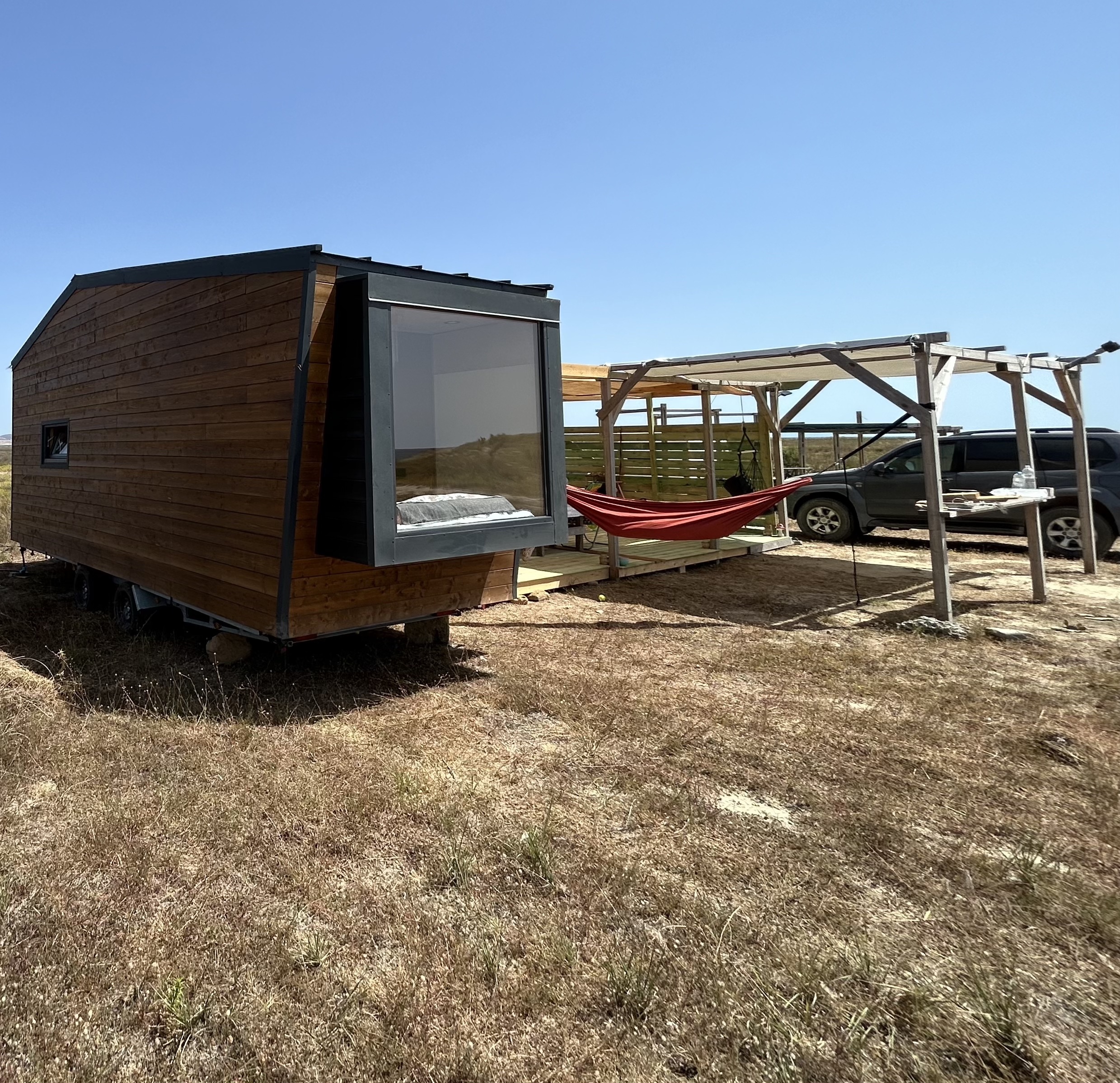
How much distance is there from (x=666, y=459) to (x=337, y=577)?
25.8 ft

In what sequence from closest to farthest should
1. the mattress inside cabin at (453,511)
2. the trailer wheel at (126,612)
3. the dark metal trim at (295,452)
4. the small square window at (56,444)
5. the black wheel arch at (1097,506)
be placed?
the dark metal trim at (295,452) < the mattress inside cabin at (453,511) < the trailer wheel at (126,612) < the small square window at (56,444) < the black wheel arch at (1097,506)

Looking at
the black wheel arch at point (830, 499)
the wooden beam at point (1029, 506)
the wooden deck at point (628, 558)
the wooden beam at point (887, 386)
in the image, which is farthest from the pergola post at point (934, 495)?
the black wheel arch at point (830, 499)

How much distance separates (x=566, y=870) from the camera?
315 cm

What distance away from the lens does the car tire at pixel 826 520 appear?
12.4 m

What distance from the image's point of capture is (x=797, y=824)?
3.49 meters

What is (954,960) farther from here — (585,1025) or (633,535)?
(633,535)

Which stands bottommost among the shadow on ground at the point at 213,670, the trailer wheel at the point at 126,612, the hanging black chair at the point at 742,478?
the shadow on ground at the point at 213,670

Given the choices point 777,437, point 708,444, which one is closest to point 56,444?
point 708,444

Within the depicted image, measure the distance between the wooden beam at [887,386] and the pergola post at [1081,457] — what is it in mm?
3022

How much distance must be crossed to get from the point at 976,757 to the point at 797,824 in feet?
4.13

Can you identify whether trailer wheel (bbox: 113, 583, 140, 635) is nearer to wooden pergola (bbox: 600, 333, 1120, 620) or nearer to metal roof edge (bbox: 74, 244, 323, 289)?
metal roof edge (bbox: 74, 244, 323, 289)

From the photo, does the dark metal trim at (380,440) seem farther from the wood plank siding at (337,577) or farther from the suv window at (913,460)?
the suv window at (913,460)

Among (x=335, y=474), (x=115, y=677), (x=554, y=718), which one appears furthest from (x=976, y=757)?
(x=115, y=677)

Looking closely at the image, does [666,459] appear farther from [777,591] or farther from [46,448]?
[46,448]
